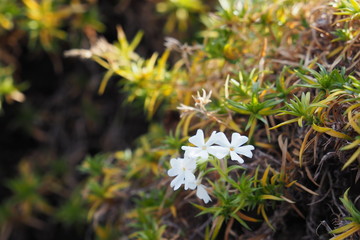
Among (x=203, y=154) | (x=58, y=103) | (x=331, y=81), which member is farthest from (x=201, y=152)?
(x=58, y=103)

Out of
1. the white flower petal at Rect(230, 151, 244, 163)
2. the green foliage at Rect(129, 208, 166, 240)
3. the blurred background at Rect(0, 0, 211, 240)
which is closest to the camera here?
the white flower petal at Rect(230, 151, 244, 163)

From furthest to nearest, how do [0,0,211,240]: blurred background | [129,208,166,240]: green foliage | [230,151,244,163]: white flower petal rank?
[0,0,211,240]: blurred background
[129,208,166,240]: green foliage
[230,151,244,163]: white flower petal

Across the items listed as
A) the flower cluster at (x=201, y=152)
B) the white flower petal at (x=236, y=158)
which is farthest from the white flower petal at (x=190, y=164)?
the white flower petal at (x=236, y=158)

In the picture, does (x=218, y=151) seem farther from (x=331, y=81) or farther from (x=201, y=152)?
(x=331, y=81)

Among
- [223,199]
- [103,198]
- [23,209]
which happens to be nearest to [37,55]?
[23,209]

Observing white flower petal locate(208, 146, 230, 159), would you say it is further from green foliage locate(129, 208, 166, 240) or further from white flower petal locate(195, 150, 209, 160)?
green foliage locate(129, 208, 166, 240)

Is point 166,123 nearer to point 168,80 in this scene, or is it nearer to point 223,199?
point 168,80

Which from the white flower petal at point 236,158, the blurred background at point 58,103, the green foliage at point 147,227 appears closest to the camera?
the white flower petal at point 236,158

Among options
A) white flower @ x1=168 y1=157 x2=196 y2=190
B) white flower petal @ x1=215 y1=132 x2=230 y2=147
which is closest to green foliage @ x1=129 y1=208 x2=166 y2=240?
white flower @ x1=168 y1=157 x2=196 y2=190

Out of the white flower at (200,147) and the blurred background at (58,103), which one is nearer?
the white flower at (200,147)

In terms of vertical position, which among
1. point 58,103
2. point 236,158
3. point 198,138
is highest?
point 58,103

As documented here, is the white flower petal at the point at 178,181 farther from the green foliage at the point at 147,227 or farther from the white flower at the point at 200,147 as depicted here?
the green foliage at the point at 147,227

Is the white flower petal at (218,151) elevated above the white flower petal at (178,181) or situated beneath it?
elevated above

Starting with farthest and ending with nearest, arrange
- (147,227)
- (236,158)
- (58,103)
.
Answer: (58,103) < (147,227) < (236,158)
